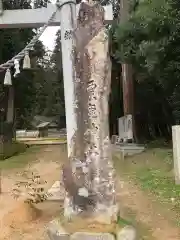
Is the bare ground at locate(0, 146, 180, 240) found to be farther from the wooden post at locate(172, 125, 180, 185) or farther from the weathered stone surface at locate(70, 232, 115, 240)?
the weathered stone surface at locate(70, 232, 115, 240)

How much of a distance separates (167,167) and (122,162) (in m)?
2.19

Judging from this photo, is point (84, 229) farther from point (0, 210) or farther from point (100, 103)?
point (0, 210)

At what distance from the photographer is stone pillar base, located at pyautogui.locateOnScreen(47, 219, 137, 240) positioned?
403 cm

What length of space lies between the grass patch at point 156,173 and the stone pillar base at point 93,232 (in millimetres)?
1750

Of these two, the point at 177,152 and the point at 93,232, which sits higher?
the point at 177,152

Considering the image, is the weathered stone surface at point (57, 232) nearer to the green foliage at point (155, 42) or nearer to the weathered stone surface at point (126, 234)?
the weathered stone surface at point (126, 234)

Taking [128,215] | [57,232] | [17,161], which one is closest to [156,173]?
[128,215]

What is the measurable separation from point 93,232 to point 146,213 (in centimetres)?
238

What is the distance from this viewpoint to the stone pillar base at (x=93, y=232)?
403 cm

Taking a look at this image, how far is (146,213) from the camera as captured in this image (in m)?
6.25

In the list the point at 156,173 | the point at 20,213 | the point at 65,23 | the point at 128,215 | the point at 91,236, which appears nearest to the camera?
the point at 91,236

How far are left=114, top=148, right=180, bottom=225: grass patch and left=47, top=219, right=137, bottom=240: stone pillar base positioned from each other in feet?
5.74

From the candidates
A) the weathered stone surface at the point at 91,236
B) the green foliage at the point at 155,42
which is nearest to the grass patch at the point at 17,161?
the green foliage at the point at 155,42

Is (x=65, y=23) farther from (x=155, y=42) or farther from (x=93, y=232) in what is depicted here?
(x=93, y=232)
